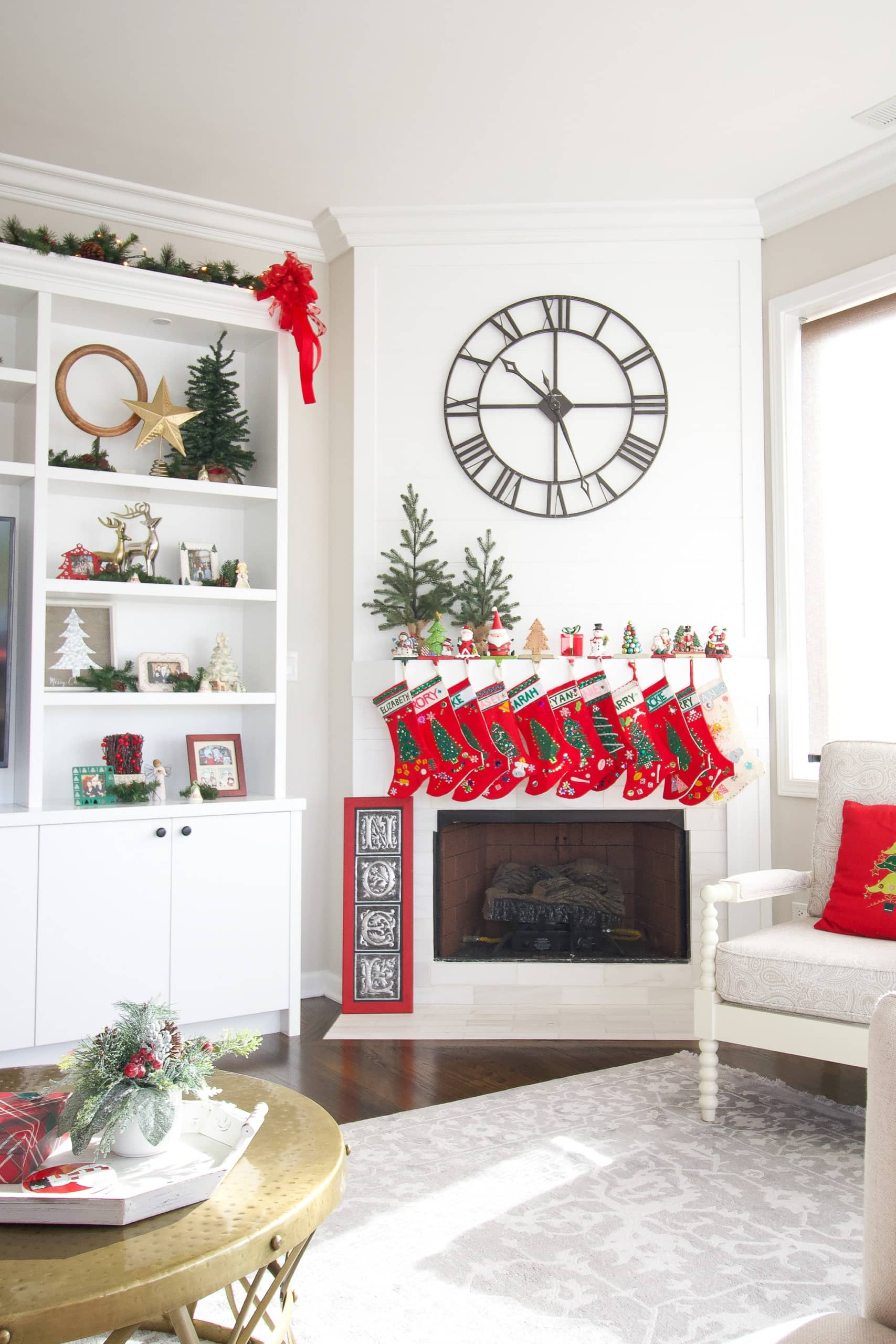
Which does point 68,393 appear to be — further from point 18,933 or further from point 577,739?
point 577,739

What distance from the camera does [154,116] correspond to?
321 cm

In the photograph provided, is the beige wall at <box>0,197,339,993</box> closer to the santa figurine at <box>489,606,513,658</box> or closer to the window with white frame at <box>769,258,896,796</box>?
the santa figurine at <box>489,606,513,658</box>

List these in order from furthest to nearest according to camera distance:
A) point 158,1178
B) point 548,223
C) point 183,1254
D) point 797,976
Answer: point 548,223 < point 797,976 < point 158,1178 < point 183,1254

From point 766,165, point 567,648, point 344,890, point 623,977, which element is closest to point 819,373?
point 766,165

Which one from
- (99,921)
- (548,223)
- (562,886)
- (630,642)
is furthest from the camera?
(562,886)

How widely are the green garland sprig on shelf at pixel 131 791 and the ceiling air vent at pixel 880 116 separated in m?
3.10

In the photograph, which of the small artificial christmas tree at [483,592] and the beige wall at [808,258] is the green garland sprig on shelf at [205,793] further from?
the beige wall at [808,258]

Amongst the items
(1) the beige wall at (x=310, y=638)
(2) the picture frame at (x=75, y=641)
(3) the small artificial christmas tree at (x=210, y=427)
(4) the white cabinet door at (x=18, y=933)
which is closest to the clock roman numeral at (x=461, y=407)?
(1) the beige wall at (x=310, y=638)

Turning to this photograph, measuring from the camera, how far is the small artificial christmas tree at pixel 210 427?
3557 millimetres

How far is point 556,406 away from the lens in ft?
12.5

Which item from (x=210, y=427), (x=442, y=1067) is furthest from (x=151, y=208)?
(x=442, y=1067)

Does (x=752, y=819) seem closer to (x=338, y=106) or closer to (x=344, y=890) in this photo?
(x=344, y=890)

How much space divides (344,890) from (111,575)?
4.44ft

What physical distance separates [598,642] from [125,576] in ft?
5.33
